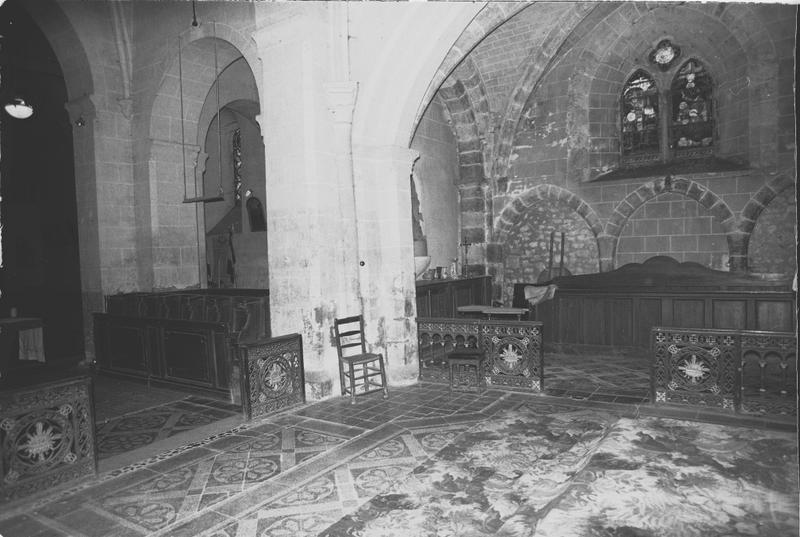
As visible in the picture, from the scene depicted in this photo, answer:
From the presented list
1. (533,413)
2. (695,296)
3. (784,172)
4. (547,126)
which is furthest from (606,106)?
(533,413)

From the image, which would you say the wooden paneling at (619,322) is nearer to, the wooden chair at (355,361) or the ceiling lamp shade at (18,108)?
the wooden chair at (355,361)

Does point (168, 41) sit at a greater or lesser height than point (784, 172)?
greater

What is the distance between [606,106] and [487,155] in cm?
254

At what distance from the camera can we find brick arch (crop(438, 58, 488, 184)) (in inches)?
419

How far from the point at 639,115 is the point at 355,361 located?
26.9 feet

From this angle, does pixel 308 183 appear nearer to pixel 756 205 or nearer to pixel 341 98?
pixel 341 98

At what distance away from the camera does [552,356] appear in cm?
825

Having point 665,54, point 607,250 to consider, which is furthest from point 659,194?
point 665,54

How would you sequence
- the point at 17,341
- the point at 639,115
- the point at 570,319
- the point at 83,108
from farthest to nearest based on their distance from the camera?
the point at 639,115 → the point at 83,108 → the point at 570,319 → the point at 17,341

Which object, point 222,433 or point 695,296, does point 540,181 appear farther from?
point 222,433

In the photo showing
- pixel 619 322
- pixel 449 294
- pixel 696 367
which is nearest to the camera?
pixel 696 367

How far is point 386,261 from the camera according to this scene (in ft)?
22.5

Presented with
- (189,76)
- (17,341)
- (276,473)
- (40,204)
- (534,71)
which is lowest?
(276,473)

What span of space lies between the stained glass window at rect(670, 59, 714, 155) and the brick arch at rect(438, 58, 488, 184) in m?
3.66
